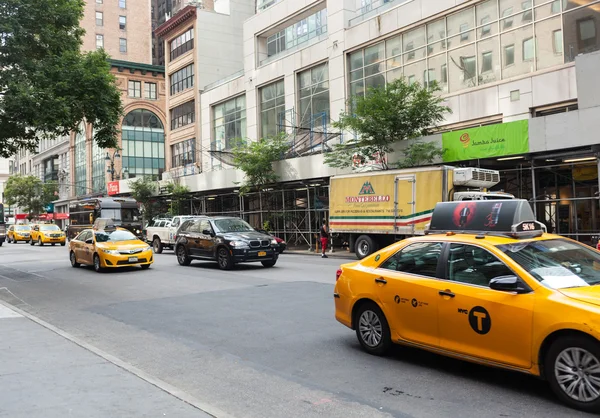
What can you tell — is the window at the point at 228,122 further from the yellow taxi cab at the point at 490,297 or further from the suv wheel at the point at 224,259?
the yellow taxi cab at the point at 490,297

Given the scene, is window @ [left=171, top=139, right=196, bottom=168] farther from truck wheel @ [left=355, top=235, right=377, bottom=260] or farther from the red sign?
truck wheel @ [left=355, top=235, right=377, bottom=260]

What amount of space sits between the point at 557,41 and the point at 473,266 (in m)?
19.0

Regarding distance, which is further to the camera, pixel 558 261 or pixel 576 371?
pixel 558 261

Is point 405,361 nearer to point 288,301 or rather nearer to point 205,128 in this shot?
point 288,301

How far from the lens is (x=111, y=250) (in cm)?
1719

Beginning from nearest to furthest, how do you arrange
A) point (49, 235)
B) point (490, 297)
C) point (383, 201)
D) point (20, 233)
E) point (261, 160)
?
point (490, 297) → point (383, 201) → point (261, 160) → point (49, 235) → point (20, 233)

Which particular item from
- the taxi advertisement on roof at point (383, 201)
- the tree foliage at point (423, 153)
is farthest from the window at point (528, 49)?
the taxi advertisement on roof at point (383, 201)

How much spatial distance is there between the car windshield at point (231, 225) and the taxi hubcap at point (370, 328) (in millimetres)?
11585

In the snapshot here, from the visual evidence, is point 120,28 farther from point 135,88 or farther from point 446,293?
point 446,293

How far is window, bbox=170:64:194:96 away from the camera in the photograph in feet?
158

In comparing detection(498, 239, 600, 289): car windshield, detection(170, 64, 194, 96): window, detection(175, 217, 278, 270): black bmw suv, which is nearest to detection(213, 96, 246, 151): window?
detection(170, 64, 194, 96): window

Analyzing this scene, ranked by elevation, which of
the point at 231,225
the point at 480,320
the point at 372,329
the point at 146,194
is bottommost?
the point at 372,329

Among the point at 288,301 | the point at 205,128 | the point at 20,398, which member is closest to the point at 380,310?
the point at 20,398

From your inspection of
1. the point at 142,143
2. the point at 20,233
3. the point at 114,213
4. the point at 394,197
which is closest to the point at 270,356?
the point at 394,197
